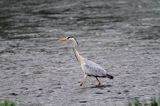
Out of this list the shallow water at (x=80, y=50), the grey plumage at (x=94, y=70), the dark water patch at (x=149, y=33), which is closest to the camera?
the shallow water at (x=80, y=50)

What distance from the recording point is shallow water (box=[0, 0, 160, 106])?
1712cm

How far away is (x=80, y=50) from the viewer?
79.2 feet

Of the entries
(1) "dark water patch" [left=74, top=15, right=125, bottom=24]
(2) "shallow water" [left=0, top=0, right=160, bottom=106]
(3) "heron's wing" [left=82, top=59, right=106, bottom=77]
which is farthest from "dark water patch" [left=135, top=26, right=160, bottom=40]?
(3) "heron's wing" [left=82, top=59, right=106, bottom=77]

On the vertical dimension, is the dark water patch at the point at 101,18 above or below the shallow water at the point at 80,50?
below

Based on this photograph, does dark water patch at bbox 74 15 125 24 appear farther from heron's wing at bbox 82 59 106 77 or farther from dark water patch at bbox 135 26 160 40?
heron's wing at bbox 82 59 106 77

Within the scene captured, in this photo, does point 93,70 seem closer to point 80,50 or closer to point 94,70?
point 94,70

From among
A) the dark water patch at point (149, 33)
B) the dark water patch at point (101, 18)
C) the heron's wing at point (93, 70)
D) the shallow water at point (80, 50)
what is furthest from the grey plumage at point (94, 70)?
the dark water patch at point (101, 18)

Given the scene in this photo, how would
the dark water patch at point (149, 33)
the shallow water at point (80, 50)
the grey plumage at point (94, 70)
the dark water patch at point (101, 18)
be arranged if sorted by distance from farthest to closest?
the dark water patch at point (101, 18), the dark water patch at point (149, 33), the grey plumage at point (94, 70), the shallow water at point (80, 50)

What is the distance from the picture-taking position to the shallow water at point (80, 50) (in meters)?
17.1

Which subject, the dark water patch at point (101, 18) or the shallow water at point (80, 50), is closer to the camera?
the shallow water at point (80, 50)

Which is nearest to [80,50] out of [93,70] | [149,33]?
[149,33]

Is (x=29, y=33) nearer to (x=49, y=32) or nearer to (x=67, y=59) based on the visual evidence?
(x=49, y=32)

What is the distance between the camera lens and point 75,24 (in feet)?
A: 100.0

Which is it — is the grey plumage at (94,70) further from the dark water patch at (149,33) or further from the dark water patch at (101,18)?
the dark water patch at (101,18)
